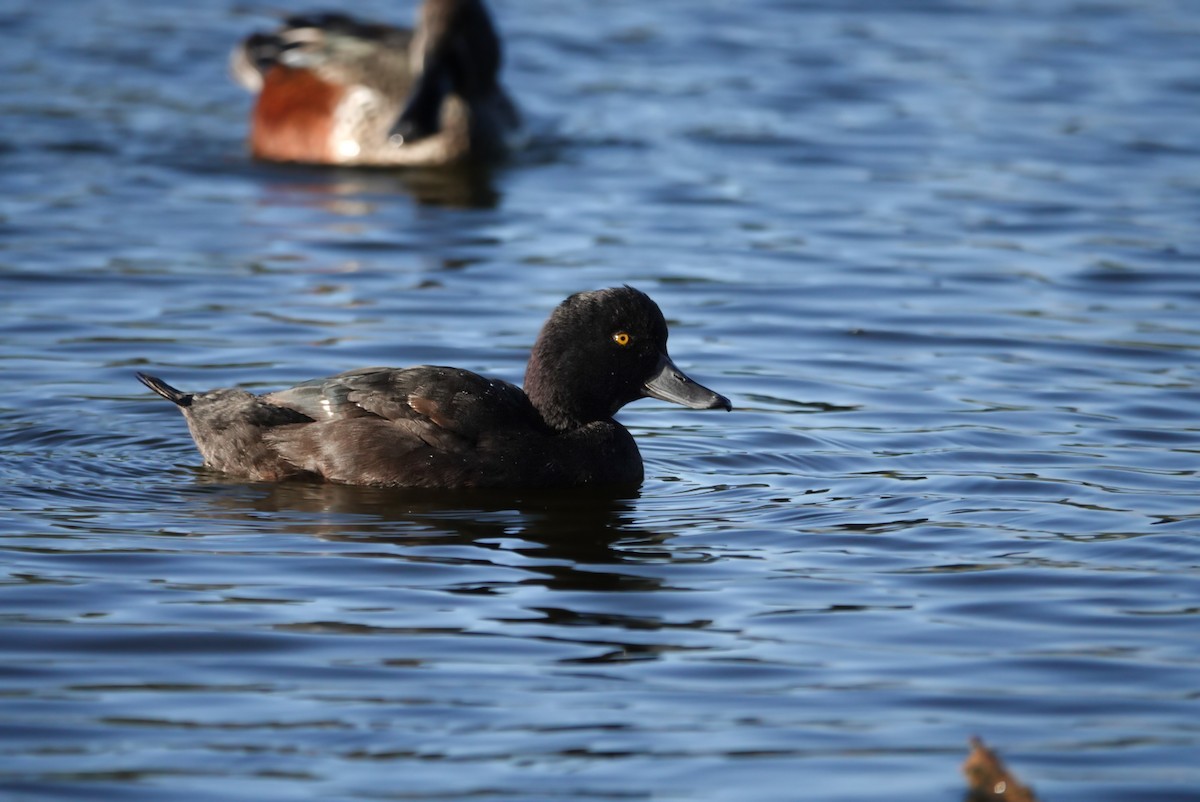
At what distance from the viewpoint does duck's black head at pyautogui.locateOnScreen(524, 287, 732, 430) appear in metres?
8.84

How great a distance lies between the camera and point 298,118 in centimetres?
1636

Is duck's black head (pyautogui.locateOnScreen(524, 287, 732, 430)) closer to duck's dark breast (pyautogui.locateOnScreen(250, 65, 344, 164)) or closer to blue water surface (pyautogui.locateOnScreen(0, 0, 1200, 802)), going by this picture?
blue water surface (pyautogui.locateOnScreen(0, 0, 1200, 802))

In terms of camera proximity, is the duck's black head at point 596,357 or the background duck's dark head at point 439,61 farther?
the background duck's dark head at point 439,61

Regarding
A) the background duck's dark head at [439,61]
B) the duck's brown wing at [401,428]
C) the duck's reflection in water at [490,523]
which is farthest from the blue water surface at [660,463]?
the background duck's dark head at [439,61]

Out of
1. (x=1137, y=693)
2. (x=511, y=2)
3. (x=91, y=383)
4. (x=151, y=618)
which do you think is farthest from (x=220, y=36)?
(x=1137, y=693)

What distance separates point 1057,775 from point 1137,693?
0.83 m

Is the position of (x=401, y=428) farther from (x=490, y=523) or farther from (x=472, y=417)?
(x=490, y=523)

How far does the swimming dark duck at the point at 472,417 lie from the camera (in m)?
8.48

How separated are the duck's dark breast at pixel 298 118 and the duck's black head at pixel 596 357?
311 inches

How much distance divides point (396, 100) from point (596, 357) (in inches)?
314

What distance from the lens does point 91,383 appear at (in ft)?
33.9

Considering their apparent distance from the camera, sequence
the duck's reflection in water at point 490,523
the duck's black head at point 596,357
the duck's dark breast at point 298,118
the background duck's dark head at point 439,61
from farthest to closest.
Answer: the duck's dark breast at point 298,118, the background duck's dark head at point 439,61, the duck's black head at point 596,357, the duck's reflection in water at point 490,523

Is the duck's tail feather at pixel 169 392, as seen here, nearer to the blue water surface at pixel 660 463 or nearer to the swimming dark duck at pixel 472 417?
the swimming dark duck at pixel 472 417

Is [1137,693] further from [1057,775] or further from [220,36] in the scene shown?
[220,36]
